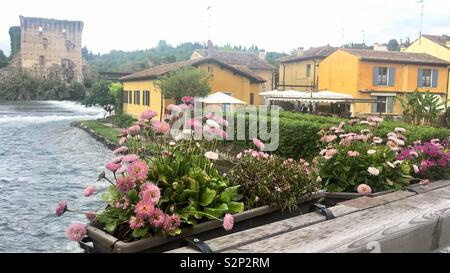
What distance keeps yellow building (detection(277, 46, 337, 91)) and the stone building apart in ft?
82.4

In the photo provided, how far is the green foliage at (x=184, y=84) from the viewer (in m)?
22.1

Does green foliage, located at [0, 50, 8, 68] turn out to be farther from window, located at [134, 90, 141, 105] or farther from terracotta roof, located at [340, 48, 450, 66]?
terracotta roof, located at [340, 48, 450, 66]

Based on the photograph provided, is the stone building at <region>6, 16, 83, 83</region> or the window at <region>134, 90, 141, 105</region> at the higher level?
the stone building at <region>6, 16, 83, 83</region>

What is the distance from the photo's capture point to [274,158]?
3.49 m

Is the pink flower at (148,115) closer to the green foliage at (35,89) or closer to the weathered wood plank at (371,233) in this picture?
the weathered wood plank at (371,233)

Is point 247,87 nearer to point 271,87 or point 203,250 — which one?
point 271,87

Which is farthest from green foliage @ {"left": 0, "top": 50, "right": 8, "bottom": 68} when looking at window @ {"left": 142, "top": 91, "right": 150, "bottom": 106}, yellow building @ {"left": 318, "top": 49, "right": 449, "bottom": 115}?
yellow building @ {"left": 318, "top": 49, "right": 449, "bottom": 115}

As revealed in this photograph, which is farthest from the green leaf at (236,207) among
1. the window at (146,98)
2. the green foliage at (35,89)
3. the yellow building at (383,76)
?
the green foliage at (35,89)

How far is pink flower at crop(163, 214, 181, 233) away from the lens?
2344 mm

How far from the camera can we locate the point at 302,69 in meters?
37.7

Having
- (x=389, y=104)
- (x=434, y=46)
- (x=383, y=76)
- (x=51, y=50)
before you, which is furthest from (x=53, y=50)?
(x=434, y=46)

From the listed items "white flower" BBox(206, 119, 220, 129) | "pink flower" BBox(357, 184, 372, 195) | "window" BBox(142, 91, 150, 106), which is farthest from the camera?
"window" BBox(142, 91, 150, 106)

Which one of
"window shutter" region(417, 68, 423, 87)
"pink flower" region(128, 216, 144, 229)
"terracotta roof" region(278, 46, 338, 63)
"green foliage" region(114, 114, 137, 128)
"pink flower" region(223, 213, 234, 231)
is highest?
"terracotta roof" region(278, 46, 338, 63)
